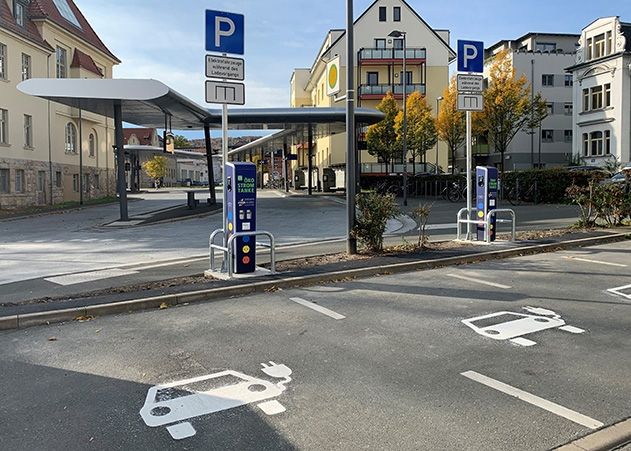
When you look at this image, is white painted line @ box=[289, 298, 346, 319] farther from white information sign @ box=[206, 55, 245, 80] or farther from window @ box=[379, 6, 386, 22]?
window @ box=[379, 6, 386, 22]

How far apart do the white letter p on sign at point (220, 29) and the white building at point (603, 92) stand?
38183 millimetres

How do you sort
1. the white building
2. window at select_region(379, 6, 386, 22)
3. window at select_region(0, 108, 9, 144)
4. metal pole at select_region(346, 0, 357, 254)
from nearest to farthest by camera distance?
metal pole at select_region(346, 0, 357, 254) → window at select_region(0, 108, 9, 144) → the white building → window at select_region(379, 6, 386, 22)

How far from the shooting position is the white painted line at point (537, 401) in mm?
3874

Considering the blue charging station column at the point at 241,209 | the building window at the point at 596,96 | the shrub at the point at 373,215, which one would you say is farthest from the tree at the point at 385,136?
the blue charging station column at the point at 241,209

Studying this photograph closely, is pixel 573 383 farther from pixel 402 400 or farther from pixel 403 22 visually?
pixel 403 22

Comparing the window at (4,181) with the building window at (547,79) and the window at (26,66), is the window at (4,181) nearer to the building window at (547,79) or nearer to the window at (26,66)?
the window at (26,66)

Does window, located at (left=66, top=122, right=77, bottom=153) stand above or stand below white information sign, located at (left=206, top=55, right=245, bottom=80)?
above

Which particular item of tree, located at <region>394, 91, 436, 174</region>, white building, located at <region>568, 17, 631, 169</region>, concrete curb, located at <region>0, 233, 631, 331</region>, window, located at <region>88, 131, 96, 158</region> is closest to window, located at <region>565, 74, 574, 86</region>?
white building, located at <region>568, 17, 631, 169</region>

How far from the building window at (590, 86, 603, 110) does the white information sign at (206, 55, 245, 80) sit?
41771 millimetres

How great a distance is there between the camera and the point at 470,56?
1251cm

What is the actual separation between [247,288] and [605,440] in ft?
17.7

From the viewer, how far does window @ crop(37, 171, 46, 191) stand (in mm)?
34078

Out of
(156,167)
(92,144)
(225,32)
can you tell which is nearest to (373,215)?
(225,32)

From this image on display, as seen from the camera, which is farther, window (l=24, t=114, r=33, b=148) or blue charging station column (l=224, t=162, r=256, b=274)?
window (l=24, t=114, r=33, b=148)
